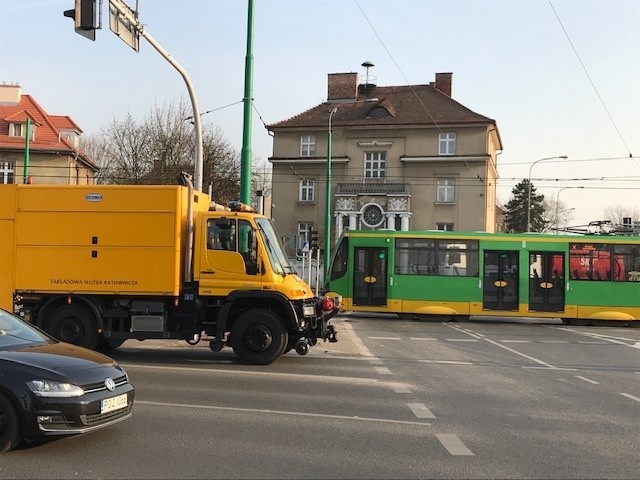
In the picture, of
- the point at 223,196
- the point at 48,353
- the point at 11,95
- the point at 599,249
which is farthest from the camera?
the point at 11,95

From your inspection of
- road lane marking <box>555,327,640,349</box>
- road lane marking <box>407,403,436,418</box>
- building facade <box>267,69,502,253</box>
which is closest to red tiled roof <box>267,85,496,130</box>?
building facade <box>267,69,502,253</box>

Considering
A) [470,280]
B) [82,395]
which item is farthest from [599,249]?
[82,395]

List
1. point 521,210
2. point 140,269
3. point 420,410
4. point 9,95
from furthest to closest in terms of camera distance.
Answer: point 521,210, point 9,95, point 140,269, point 420,410

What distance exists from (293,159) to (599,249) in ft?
115

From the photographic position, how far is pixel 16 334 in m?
6.66

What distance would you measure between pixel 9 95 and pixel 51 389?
5023cm

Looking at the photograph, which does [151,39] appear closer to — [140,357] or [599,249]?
[140,357]

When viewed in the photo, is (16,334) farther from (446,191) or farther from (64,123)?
(64,123)

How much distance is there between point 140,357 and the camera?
39.7 ft

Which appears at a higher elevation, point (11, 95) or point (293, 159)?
point (11, 95)

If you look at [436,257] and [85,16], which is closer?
[85,16]

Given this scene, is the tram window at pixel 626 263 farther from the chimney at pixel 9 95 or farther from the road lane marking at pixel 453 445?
the chimney at pixel 9 95

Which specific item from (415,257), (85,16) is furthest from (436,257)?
(85,16)

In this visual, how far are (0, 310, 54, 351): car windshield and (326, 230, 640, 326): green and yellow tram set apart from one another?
16374mm
